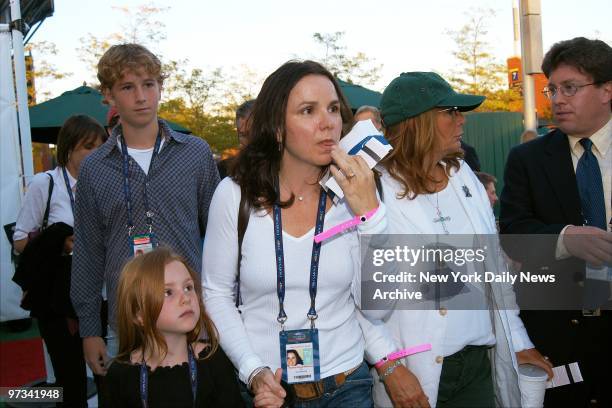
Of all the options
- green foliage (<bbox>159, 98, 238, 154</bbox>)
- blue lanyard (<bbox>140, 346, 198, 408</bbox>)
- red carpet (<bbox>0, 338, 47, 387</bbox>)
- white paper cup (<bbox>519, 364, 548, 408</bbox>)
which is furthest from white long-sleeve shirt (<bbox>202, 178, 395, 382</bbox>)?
green foliage (<bbox>159, 98, 238, 154</bbox>)

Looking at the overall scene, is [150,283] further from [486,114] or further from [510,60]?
[510,60]

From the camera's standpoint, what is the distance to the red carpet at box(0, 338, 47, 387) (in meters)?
6.65

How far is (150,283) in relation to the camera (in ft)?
8.66

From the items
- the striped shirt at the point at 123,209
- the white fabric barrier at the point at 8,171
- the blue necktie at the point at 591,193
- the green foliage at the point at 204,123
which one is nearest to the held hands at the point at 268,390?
the striped shirt at the point at 123,209

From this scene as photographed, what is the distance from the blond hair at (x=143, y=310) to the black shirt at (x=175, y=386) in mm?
69

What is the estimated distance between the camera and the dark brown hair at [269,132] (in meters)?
2.61

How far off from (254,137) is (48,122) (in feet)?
28.3

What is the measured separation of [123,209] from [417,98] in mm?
1596

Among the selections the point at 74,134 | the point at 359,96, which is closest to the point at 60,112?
the point at 359,96

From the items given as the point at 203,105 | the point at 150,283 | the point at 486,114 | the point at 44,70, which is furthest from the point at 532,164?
the point at 44,70

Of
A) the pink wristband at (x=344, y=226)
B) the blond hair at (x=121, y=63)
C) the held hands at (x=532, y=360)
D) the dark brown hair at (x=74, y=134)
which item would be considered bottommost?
the held hands at (x=532, y=360)

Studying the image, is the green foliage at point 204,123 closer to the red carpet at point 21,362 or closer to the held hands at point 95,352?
the red carpet at point 21,362

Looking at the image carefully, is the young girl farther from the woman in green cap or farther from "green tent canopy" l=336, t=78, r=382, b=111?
"green tent canopy" l=336, t=78, r=382, b=111

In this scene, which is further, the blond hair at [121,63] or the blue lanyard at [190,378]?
the blond hair at [121,63]
